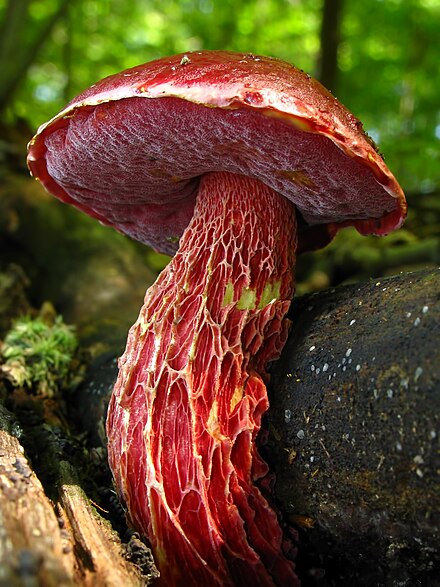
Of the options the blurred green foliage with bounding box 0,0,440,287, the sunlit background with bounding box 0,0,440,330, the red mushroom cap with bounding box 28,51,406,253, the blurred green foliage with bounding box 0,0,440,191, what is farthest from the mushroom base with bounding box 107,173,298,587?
the blurred green foliage with bounding box 0,0,440,191

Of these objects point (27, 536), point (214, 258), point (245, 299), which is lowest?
point (27, 536)

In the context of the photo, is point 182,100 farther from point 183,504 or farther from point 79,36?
point 79,36

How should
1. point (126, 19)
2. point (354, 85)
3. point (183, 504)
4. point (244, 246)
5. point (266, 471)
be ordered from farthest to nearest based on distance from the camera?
1. point (126, 19)
2. point (354, 85)
3. point (244, 246)
4. point (266, 471)
5. point (183, 504)

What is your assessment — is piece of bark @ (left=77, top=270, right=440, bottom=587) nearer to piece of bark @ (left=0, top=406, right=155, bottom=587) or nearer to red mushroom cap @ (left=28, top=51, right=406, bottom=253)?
red mushroom cap @ (left=28, top=51, right=406, bottom=253)

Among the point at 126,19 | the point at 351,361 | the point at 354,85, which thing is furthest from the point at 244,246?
the point at 126,19

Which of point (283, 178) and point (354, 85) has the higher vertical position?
point (354, 85)

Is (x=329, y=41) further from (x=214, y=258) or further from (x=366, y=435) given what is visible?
(x=366, y=435)

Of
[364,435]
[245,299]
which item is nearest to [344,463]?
[364,435]
